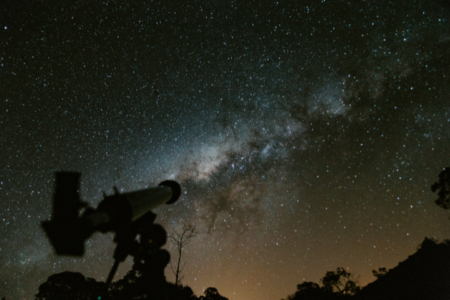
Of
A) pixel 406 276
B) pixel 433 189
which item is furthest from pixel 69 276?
pixel 433 189

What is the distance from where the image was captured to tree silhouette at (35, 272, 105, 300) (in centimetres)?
1859

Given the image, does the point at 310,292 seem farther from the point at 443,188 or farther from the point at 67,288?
the point at 67,288

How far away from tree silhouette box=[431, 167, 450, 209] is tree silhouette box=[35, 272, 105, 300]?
A: 93.9ft

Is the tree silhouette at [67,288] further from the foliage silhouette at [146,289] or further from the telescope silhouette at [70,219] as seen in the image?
the telescope silhouette at [70,219]

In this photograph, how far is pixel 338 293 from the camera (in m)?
31.4

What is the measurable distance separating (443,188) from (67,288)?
105 feet

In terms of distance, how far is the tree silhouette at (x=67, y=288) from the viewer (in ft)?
61.0

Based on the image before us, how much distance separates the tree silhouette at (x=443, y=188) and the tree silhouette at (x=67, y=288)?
2862 centimetres

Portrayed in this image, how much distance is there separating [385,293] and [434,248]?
19.3ft

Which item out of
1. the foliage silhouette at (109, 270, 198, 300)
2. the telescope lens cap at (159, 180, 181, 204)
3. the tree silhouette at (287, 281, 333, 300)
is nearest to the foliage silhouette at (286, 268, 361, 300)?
the tree silhouette at (287, 281, 333, 300)

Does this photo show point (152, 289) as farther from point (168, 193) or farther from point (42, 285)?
point (42, 285)

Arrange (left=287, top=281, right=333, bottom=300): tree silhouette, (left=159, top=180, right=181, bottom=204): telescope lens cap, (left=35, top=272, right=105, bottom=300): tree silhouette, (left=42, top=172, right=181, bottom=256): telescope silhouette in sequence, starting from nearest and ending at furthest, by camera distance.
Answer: (left=42, top=172, right=181, bottom=256): telescope silhouette, (left=159, top=180, right=181, bottom=204): telescope lens cap, (left=35, top=272, right=105, bottom=300): tree silhouette, (left=287, top=281, right=333, bottom=300): tree silhouette

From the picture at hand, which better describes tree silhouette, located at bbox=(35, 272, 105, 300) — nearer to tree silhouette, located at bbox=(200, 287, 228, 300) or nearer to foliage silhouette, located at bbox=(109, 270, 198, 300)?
foliage silhouette, located at bbox=(109, 270, 198, 300)

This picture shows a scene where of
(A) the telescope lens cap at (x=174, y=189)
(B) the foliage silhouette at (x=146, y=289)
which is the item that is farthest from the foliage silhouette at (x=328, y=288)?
(A) the telescope lens cap at (x=174, y=189)
